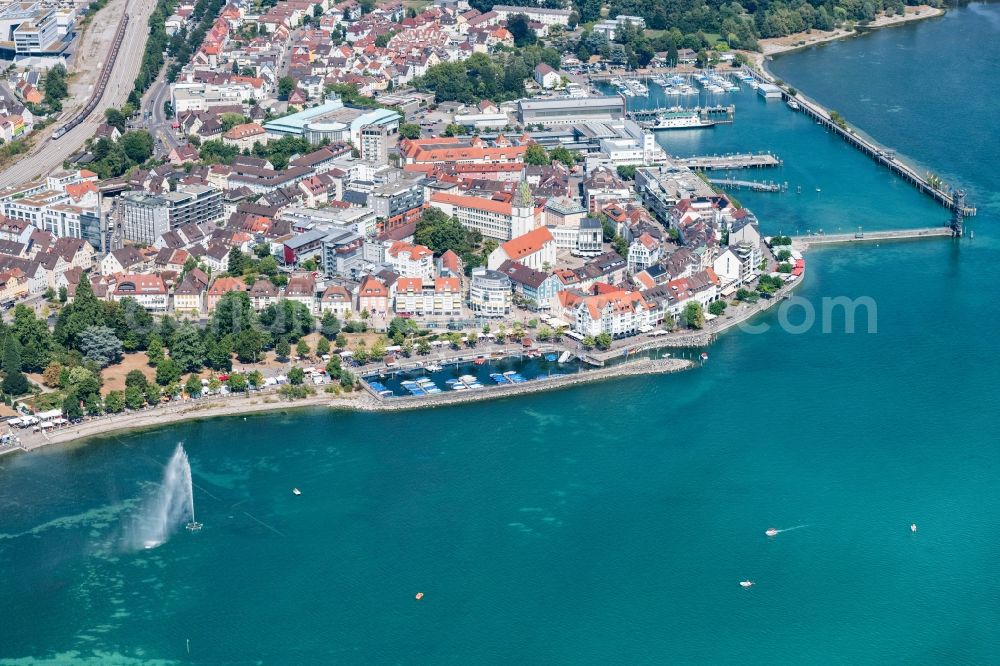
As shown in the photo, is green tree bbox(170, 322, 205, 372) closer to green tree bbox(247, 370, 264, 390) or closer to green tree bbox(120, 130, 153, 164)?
green tree bbox(247, 370, 264, 390)

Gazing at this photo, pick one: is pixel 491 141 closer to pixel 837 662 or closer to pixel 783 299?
pixel 783 299

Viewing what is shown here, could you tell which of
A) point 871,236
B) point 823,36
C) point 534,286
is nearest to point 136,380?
point 534,286

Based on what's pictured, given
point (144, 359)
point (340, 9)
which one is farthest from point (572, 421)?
point (340, 9)

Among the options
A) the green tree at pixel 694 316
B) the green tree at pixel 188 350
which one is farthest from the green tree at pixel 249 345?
the green tree at pixel 694 316

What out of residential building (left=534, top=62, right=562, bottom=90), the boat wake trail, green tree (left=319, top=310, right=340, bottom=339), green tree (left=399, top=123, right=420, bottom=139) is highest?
residential building (left=534, top=62, right=562, bottom=90)

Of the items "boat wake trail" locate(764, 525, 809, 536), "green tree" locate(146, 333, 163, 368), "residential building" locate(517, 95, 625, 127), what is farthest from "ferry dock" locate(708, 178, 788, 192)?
"boat wake trail" locate(764, 525, 809, 536)

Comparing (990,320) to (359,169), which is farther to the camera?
(359,169)

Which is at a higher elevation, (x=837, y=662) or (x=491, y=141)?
(x=491, y=141)
